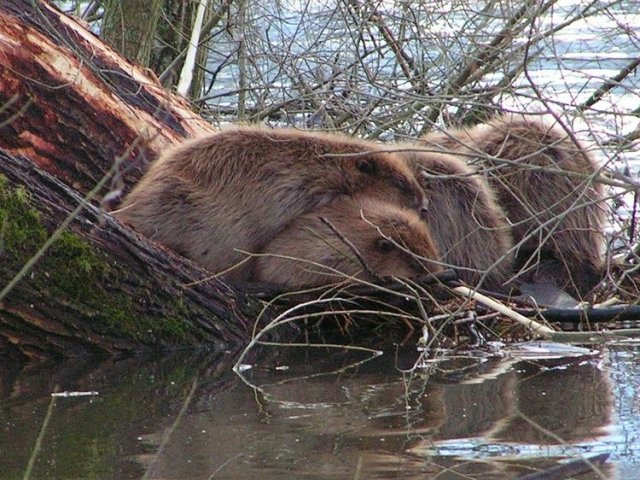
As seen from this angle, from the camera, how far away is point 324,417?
390 cm

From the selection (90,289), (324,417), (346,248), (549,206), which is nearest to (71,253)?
(90,289)

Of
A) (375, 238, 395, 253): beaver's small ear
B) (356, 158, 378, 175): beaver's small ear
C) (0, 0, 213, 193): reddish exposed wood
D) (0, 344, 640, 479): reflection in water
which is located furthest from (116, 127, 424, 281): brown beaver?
(0, 344, 640, 479): reflection in water

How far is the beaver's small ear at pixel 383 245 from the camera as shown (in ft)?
17.5

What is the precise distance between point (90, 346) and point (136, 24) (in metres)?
4.10

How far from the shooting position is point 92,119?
6.15 meters

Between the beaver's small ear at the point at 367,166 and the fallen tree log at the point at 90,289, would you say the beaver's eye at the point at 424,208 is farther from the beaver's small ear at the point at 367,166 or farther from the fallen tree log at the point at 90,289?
the fallen tree log at the point at 90,289

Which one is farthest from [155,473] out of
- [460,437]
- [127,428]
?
[460,437]

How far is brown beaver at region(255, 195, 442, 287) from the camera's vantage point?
17.5 ft

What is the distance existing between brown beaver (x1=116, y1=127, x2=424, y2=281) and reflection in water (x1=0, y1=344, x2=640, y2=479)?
1.97 ft

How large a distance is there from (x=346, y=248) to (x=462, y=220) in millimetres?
728

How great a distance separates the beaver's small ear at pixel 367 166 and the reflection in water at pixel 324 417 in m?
0.93

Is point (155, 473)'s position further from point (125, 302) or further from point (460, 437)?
point (125, 302)

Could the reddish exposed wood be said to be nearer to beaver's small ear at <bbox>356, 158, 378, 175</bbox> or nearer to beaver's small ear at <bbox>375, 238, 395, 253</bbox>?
beaver's small ear at <bbox>356, 158, 378, 175</bbox>

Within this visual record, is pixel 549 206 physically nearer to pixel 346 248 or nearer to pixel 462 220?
pixel 462 220
